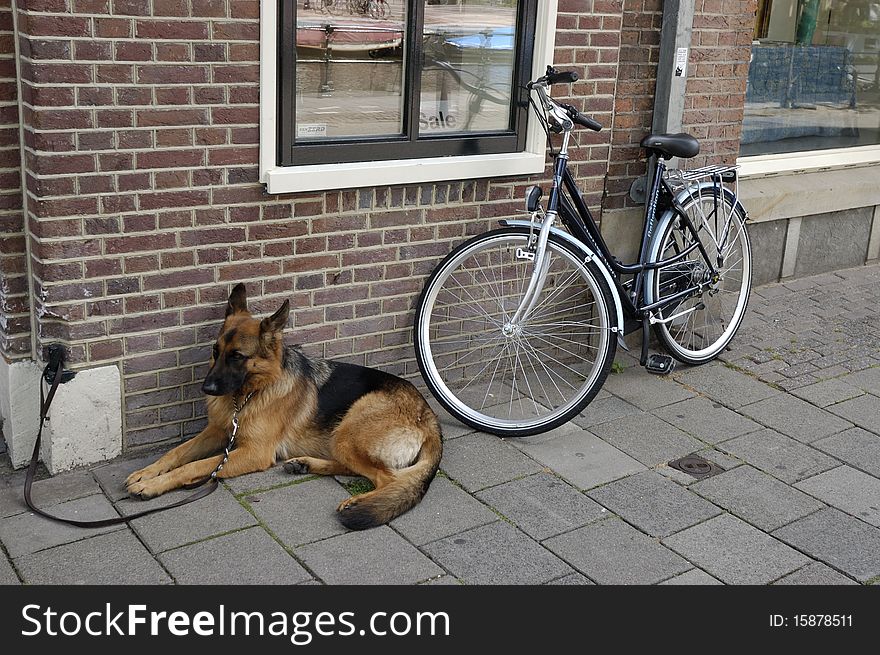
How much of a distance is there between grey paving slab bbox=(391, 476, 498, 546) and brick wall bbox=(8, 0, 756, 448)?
3.40ft

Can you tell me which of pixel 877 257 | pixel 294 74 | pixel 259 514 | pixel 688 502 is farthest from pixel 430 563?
pixel 877 257

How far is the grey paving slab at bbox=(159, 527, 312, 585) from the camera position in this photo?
3.70m

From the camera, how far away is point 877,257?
820cm

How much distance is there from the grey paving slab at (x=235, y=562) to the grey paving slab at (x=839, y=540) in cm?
200

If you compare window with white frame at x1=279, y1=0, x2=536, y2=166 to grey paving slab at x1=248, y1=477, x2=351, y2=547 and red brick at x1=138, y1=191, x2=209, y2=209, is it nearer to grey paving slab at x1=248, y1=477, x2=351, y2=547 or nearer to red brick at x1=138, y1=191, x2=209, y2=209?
red brick at x1=138, y1=191, x2=209, y2=209

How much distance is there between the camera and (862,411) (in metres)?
5.46

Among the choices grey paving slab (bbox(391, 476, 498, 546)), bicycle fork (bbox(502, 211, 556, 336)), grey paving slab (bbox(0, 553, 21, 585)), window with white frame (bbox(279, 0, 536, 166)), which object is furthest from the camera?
bicycle fork (bbox(502, 211, 556, 336))

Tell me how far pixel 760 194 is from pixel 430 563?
14.0 ft

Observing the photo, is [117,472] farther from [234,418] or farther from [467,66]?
[467,66]

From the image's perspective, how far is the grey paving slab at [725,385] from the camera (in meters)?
5.58

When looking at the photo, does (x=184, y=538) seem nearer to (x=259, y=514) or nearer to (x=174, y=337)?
(x=259, y=514)

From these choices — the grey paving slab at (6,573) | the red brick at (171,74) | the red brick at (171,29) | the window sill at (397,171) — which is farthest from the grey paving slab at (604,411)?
the grey paving slab at (6,573)

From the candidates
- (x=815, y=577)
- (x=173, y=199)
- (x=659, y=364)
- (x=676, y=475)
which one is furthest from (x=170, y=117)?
(x=815, y=577)

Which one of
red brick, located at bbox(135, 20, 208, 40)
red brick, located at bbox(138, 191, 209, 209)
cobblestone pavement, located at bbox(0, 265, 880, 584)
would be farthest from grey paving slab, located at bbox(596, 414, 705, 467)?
red brick, located at bbox(135, 20, 208, 40)
